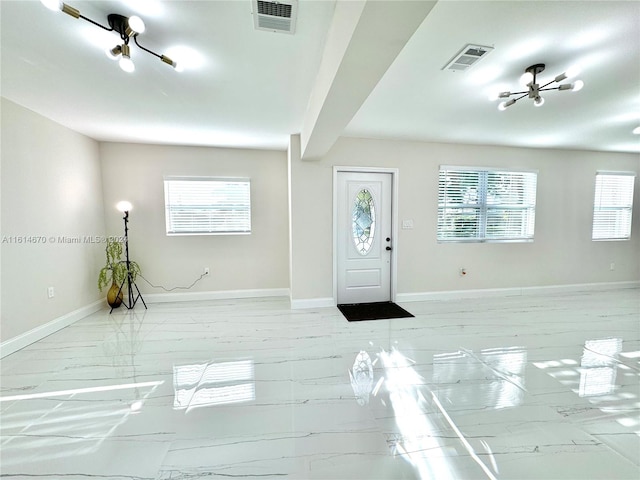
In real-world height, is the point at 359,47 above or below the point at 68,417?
above

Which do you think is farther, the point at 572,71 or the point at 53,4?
the point at 572,71

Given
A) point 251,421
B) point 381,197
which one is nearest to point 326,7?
point 251,421

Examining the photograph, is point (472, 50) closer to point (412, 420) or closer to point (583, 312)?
point (412, 420)

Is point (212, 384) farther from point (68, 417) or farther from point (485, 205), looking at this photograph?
point (485, 205)

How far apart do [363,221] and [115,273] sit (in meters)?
3.90

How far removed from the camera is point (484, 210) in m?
4.50

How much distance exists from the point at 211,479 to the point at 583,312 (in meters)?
5.08

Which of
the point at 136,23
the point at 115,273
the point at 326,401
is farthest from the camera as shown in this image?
the point at 115,273

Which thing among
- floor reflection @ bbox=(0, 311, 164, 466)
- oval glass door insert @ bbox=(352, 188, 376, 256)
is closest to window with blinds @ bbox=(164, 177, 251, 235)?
oval glass door insert @ bbox=(352, 188, 376, 256)

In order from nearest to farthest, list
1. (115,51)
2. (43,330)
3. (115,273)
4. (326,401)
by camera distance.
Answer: (115,51) → (326,401) → (43,330) → (115,273)

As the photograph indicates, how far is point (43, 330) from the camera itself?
119 inches

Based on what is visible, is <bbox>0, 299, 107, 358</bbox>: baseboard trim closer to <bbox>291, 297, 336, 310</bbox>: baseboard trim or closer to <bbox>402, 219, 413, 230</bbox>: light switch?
<bbox>291, 297, 336, 310</bbox>: baseboard trim

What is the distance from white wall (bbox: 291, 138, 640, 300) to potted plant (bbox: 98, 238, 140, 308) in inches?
103

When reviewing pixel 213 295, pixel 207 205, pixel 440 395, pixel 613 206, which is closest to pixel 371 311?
pixel 440 395
